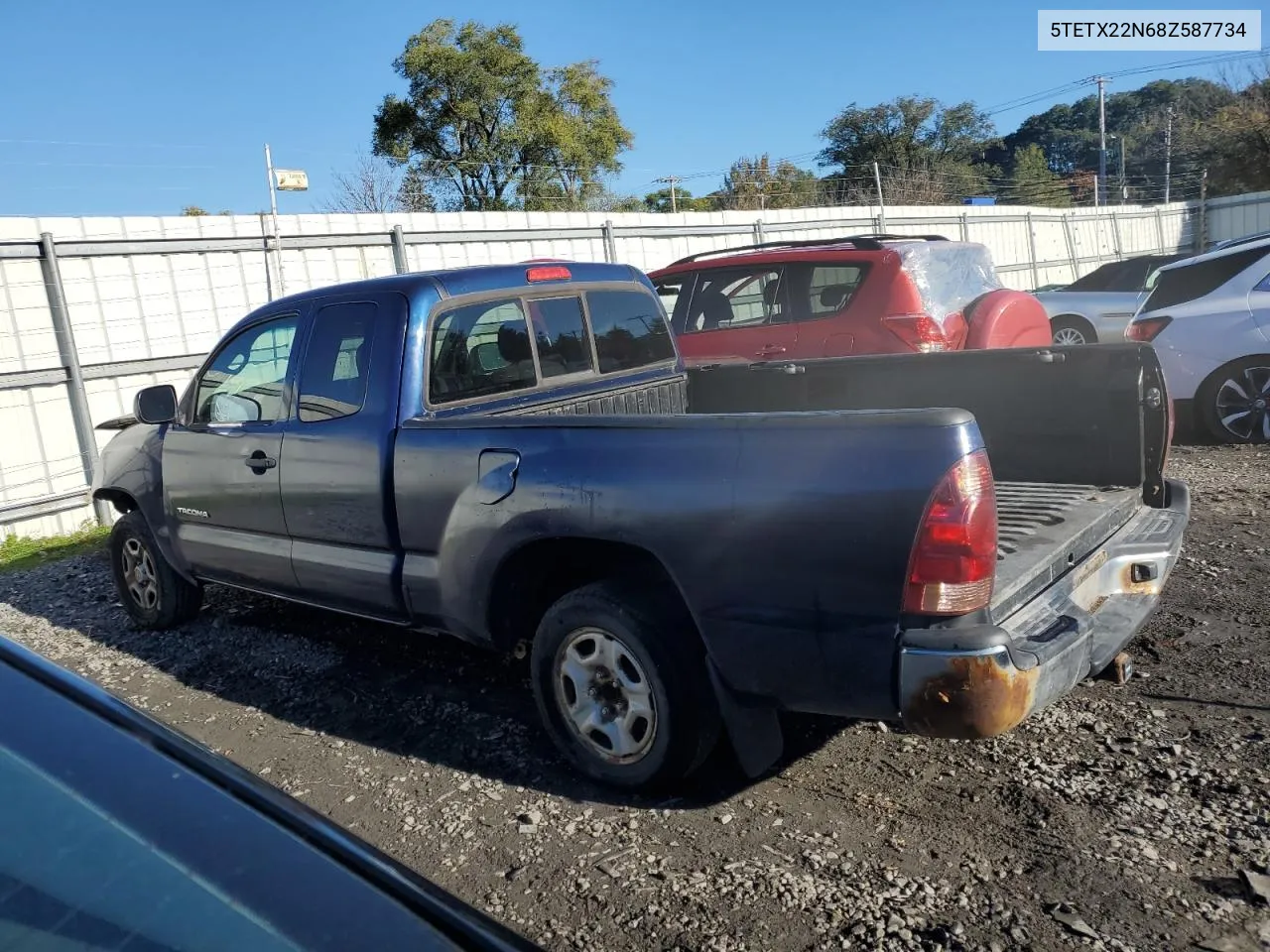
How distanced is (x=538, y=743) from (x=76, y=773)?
2.44m

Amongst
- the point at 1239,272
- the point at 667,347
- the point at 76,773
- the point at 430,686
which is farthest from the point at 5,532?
the point at 1239,272

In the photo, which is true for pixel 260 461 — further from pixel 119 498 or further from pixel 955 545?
pixel 955 545

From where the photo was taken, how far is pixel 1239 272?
8211 mm

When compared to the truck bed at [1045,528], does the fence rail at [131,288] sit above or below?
above

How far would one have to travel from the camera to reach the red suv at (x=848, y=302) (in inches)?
288

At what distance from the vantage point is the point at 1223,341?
26.5 feet

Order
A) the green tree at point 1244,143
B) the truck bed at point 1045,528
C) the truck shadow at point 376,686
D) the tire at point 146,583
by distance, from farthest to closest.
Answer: the green tree at point 1244,143 → the tire at point 146,583 → the truck shadow at point 376,686 → the truck bed at point 1045,528

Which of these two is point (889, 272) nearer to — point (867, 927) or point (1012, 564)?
point (1012, 564)

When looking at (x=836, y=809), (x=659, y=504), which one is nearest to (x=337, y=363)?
(x=659, y=504)

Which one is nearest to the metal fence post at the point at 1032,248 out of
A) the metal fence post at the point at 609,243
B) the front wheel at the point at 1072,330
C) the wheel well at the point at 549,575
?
the front wheel at the point at 1072,330

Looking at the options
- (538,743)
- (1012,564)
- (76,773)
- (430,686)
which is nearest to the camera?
(76,773)

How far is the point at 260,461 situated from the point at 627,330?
6.04ft

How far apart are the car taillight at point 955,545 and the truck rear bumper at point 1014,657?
9 cm

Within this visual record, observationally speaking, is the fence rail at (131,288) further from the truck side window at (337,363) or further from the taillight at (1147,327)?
the taillight at (1147,327)
